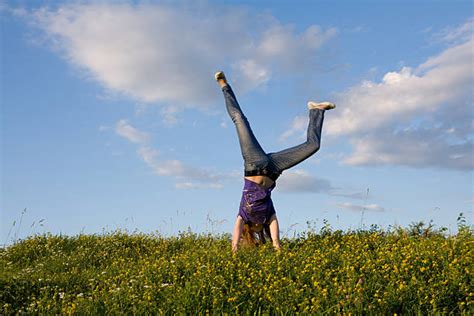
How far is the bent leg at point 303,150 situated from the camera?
1144 cm

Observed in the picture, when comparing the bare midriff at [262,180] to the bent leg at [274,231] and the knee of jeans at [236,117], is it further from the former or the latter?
the knee of jeans at [236,117]

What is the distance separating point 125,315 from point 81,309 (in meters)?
0.81

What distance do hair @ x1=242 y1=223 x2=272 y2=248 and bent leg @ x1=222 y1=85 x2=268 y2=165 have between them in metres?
1.46

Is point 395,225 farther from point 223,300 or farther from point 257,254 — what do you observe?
point 223,300

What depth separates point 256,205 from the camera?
10.9 m

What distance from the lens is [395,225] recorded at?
40.8ft

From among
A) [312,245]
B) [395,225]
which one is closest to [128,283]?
[312,245]

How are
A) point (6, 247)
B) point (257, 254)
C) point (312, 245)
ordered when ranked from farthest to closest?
point (6, 247), point (312, 245), point (257, 254)

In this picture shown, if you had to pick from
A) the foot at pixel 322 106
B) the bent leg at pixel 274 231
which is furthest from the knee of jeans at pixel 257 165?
the foot at pixel 322 106

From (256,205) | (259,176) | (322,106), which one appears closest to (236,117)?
(259,176)

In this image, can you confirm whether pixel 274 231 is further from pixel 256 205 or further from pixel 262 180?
pixel 262 180

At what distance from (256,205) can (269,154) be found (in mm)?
1292

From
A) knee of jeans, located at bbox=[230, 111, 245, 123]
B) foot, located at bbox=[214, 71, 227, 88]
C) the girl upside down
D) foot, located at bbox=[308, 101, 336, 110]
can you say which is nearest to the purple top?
the girl upside down

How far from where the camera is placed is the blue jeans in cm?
1120
